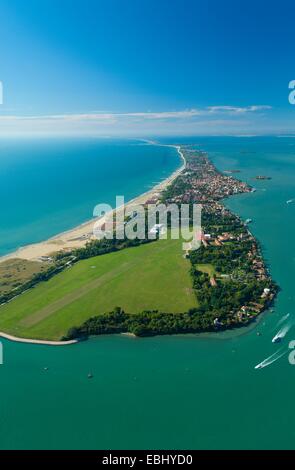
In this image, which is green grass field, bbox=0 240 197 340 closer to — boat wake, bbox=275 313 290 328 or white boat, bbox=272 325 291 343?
boat wake, bbox=275 313 290 328

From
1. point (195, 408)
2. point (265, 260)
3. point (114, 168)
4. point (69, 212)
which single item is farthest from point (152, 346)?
point (114, 168)

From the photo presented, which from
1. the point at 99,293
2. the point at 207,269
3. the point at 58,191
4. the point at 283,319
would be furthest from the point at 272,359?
the point at 58,191

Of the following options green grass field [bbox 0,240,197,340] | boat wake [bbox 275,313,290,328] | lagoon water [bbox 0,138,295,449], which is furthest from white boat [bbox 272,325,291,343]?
green grass field [bbox 0,240,197,340]

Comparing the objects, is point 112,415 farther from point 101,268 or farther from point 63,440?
point 101,268

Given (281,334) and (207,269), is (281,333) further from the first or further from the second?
(207,269)

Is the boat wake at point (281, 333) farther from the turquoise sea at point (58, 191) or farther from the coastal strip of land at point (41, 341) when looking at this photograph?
the turquoise sea at point (58, 191)

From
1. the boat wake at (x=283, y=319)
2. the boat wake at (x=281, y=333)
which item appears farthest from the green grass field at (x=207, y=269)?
the boat wake at (x=281, y=333)
